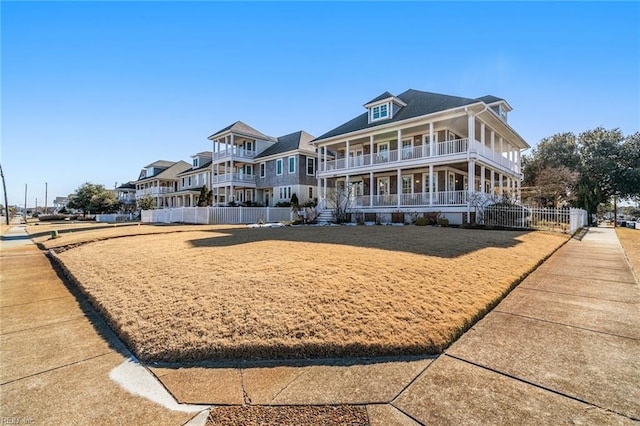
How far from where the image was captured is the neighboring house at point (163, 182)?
5000cm

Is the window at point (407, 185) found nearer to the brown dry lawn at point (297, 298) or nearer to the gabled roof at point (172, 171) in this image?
the brown dry lawn at point (297, 298)

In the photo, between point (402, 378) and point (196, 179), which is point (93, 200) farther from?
point (402, 378)

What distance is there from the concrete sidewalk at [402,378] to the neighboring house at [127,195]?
65.9 meters

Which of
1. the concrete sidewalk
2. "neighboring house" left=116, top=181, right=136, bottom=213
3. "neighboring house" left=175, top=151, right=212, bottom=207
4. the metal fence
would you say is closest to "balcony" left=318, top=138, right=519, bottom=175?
the metal fence

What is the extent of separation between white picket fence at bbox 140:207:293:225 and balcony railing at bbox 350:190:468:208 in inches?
295

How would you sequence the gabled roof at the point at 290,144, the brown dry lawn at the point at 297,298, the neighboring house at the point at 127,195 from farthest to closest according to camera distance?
the neighboring house at the point at 127,195, the gabled roof at the point at 290,144, the brown dry lawn at the point at 297,298

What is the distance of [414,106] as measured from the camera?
68.6 ft

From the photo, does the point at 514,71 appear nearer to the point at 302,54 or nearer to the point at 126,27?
the point at 302,54

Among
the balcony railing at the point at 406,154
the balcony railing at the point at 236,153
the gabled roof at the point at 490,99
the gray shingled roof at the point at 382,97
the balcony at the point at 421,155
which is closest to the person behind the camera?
the balcony at the point at 421,155

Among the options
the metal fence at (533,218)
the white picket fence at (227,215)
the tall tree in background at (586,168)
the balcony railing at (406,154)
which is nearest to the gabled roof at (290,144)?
the balcony railing at (406,154)

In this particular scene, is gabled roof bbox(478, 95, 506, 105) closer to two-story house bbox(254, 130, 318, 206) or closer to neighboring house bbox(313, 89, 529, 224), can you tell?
neighboring house bbox(313, 89, 529, 224)

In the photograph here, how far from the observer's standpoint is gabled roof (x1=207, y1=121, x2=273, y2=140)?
103ft

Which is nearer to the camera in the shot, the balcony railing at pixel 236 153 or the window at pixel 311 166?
the window at pixel 311 166

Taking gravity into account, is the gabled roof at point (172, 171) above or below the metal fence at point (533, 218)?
above
